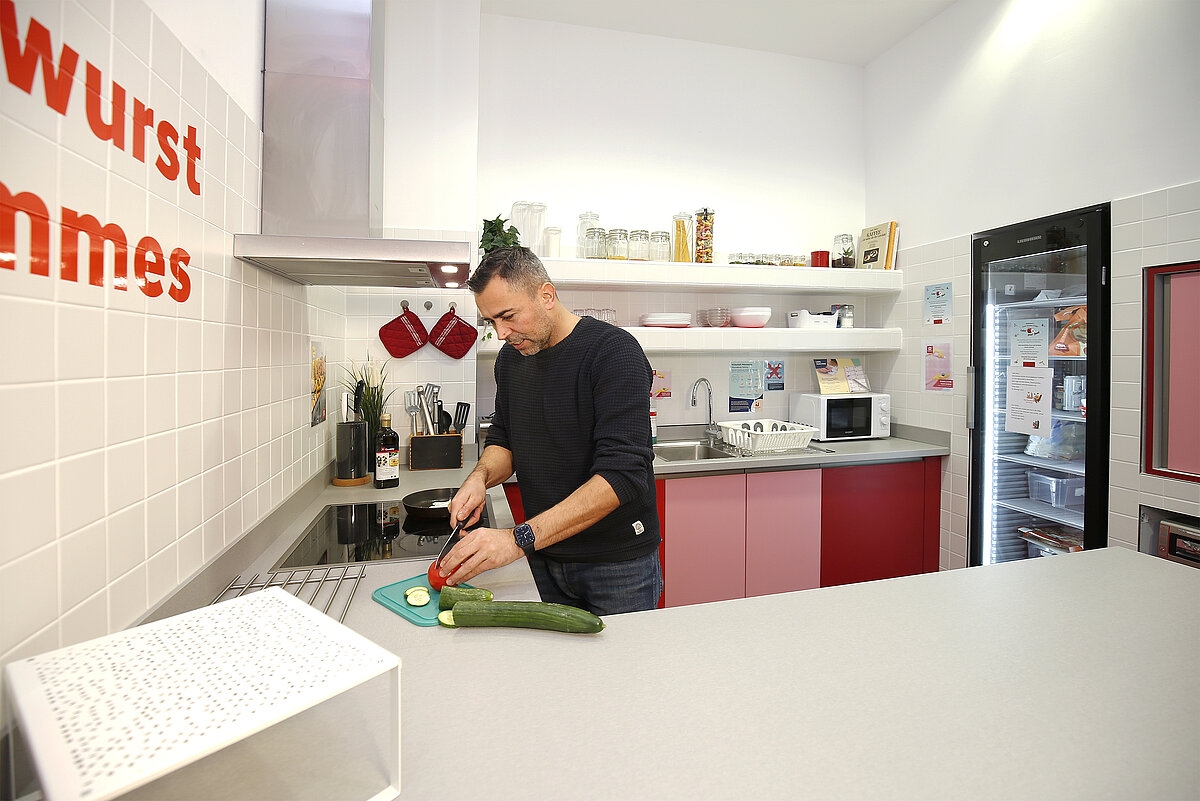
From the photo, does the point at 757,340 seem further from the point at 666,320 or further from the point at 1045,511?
the point at 1045,511

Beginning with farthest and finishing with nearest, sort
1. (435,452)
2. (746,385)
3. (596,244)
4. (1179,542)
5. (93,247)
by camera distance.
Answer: (746,385) < (596,244) < (435,452) < (1179,542) < (93,247)

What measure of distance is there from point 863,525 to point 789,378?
0.99 metres

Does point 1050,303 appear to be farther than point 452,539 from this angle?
Yes

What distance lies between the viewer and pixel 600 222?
3408 millimetres

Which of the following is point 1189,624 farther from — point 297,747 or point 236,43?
point 236,43

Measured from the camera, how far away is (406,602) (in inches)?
48.1

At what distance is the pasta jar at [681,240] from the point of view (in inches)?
129

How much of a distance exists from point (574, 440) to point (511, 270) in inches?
18.7

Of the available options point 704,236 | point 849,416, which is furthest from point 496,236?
point 849,416

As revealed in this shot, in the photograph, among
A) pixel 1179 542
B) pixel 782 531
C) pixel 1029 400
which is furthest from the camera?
pixel 782 531

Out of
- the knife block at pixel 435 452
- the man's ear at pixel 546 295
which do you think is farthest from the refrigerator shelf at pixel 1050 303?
the knife block at pixel 435 452

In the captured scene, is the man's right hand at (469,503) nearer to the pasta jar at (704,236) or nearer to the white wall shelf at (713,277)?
the white wall shelf at (713,277)

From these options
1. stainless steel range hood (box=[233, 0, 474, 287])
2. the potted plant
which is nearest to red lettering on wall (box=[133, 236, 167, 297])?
stainless steel range hood (box=[233, 0, 474, 287])

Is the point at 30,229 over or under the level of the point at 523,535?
over
